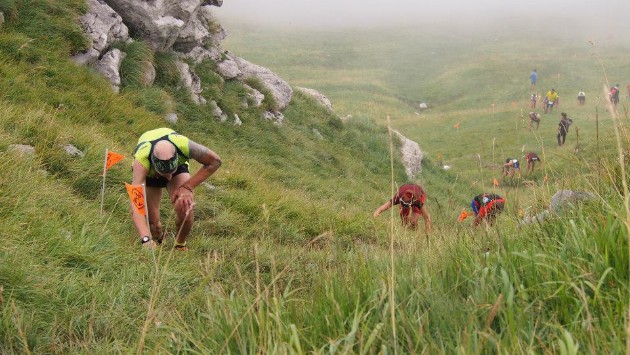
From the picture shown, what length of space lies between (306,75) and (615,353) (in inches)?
2409

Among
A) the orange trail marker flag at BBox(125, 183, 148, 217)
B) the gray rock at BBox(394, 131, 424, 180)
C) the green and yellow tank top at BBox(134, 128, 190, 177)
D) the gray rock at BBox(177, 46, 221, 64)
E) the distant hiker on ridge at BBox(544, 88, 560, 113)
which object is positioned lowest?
the distant hiker on ridge at BBox(544, 88, 560, 113)

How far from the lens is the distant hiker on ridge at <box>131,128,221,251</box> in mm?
6320

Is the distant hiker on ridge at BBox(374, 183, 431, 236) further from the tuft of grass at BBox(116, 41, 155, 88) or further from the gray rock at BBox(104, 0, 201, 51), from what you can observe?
the gray rock at BBox(104, 0, 201, 51)

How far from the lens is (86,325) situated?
3.91 metres

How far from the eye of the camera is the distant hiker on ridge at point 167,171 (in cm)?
632

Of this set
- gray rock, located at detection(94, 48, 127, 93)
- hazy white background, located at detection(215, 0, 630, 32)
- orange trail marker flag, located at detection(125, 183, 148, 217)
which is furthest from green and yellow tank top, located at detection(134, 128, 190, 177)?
hazy white background, located at detection(215, 0, 630, 32)

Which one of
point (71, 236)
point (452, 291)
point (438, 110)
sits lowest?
point (438, 110)

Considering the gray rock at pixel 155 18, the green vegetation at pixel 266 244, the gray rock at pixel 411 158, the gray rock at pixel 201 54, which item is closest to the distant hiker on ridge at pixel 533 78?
the green vegetation at pixel 266 244

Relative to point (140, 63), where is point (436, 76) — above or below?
below

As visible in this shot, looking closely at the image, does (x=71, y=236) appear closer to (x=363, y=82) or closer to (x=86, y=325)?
(x=86, y=325)

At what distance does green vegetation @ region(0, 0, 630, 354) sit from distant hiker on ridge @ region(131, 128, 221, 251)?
292 millimetres

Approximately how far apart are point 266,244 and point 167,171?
1431mm

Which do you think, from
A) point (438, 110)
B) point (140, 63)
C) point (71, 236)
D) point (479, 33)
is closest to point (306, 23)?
point (479, 33)

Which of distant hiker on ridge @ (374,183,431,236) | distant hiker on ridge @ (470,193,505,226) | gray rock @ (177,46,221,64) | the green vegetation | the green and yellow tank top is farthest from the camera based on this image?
gray rock @ (177,46,221,64)
